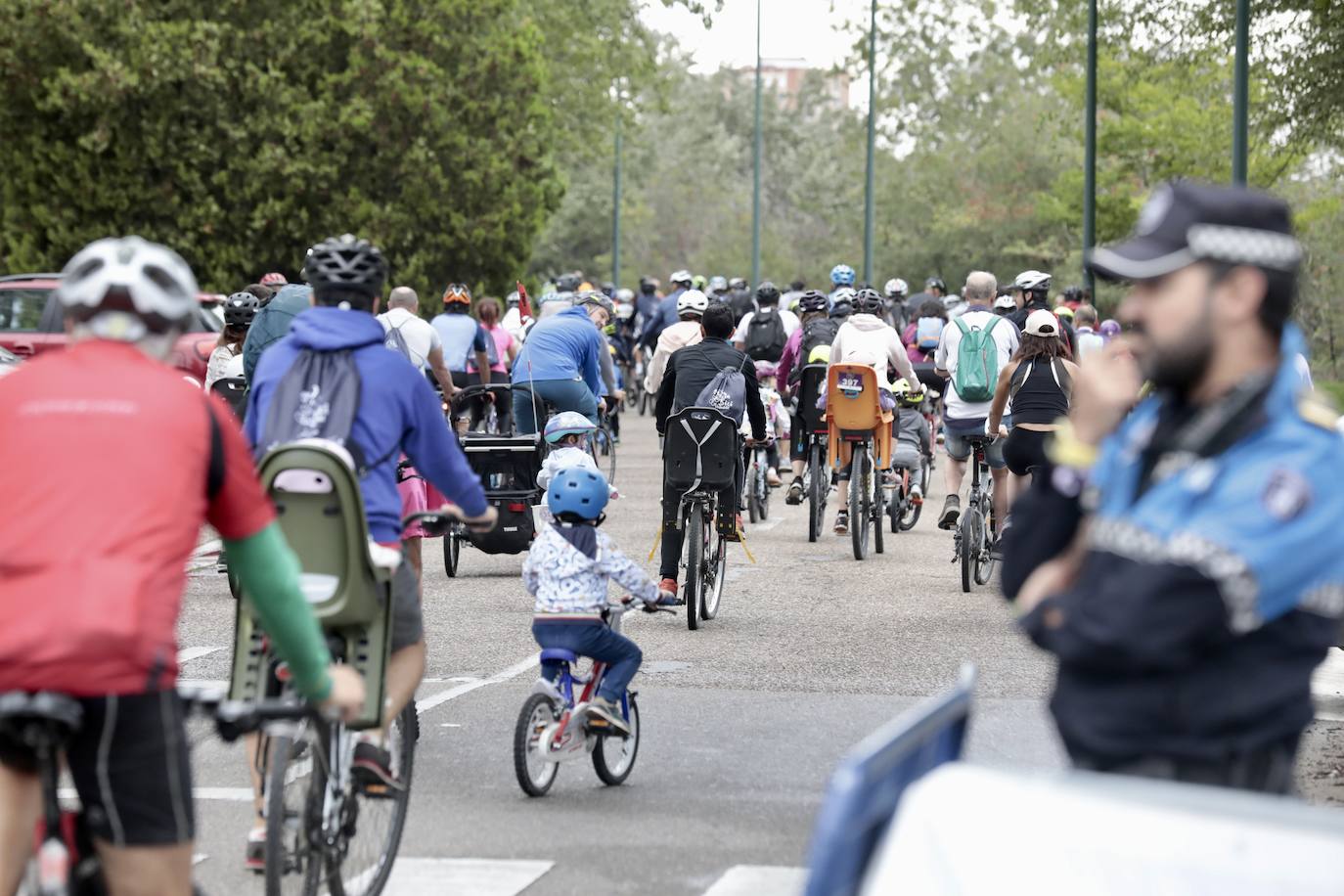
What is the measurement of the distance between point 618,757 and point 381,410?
2610 mm

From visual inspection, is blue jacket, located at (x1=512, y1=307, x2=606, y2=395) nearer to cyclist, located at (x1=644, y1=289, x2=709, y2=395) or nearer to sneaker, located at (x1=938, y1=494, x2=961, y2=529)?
cyclist, located at (x1=644, y1=289, x2=709, y2=395)

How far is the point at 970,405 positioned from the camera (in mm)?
14883

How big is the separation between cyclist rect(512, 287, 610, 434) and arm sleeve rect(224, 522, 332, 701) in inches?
438

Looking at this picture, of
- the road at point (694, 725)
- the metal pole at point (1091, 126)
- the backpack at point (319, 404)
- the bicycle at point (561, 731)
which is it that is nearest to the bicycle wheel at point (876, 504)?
the road at point (694, 725)

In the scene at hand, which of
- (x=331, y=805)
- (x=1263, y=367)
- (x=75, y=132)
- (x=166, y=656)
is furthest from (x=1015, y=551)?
(x=75, y=132)

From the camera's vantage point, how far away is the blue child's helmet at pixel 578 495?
26.4 ft

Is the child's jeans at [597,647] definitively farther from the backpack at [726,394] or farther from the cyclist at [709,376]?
the backpack at [726,394]

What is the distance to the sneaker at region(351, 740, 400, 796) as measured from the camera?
593 cm

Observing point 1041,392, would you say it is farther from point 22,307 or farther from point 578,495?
point 22,307

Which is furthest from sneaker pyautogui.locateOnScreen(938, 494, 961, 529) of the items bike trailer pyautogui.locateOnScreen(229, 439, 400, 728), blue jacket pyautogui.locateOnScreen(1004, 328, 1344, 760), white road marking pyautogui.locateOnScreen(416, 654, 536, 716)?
blue jacket pyautogui.locateOnScreen(1004, 328, 1344, 760)

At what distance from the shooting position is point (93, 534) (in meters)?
3.80

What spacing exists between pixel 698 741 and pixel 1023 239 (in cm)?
4988

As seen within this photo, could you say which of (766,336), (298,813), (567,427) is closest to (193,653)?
(567,427)

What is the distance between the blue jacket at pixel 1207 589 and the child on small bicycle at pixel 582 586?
4.38 meters
